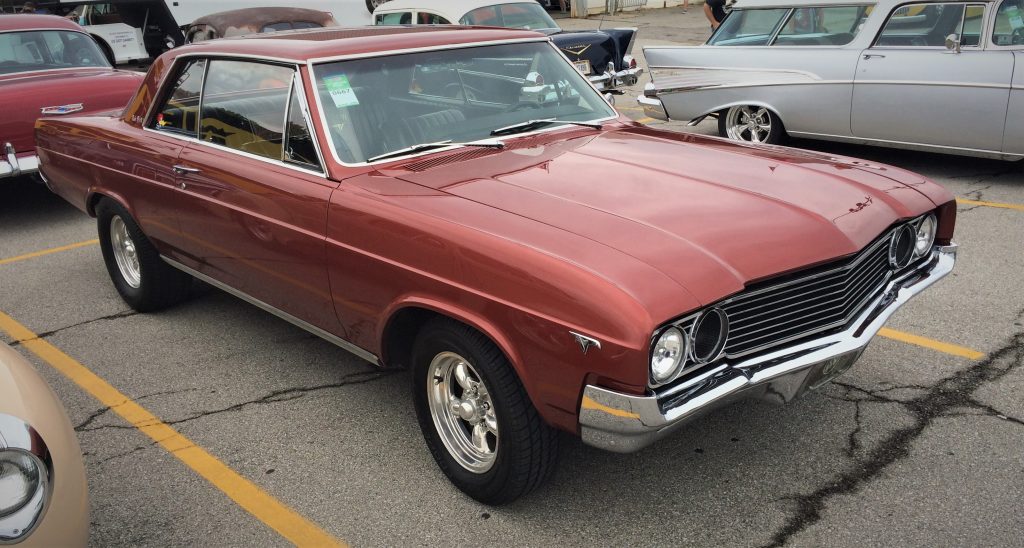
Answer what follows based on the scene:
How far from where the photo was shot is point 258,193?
4008 millimetres

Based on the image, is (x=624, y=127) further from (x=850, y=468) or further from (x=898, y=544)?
(x=898, y=544)

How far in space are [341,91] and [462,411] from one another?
4.94 ft

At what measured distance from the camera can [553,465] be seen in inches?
126

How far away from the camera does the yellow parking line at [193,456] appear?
10.9 feet

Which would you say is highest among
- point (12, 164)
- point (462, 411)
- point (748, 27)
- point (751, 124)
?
point (748, 27)

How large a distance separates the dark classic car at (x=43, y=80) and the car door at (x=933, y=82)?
21.0ft

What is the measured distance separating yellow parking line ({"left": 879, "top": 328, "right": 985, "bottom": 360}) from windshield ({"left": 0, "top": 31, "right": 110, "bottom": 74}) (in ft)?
24.0

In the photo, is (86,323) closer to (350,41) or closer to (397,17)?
(350,41)

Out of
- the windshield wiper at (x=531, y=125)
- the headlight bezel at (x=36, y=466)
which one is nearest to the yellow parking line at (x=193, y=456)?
the headlight bezel at (x=36, y=466)

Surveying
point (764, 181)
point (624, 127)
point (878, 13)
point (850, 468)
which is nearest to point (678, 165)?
point (764, 181)

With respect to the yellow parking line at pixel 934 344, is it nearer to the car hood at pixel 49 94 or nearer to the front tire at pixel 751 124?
the front tire at pixel 751 124

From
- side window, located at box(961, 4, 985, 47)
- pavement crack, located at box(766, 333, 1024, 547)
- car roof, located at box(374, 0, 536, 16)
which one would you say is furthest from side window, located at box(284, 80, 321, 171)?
car roof, located at box(374, 0, 536, 16)

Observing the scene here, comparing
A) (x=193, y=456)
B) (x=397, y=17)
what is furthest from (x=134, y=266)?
(x=397, y=17)

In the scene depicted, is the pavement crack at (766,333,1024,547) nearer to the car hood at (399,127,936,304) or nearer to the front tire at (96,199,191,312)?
the car hood at (399,127,936,304)
